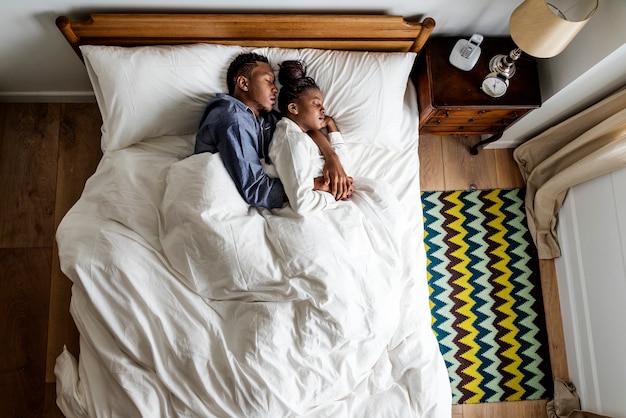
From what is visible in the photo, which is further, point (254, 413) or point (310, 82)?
point (310, 82)

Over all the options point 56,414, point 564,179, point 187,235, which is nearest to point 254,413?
point 187,235

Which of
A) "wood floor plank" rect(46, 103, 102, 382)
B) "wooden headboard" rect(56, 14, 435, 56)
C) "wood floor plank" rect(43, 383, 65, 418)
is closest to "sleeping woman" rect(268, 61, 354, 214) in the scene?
"wooden headboard" rect(56, 14, 435, 56)

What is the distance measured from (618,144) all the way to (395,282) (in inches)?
36.0

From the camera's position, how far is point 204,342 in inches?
55.2

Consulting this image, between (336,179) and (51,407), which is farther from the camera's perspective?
(51,407)

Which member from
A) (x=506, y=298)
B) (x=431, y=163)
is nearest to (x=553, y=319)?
(x=506, y=298)

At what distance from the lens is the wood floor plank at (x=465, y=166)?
2.18 metres

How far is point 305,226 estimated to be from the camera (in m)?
1.49

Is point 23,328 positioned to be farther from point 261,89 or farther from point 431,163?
point 431,163

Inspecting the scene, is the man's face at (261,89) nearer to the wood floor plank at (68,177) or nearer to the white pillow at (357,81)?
the white pillow at (357,81)

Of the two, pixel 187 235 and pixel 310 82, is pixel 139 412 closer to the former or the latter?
pixel 187 235

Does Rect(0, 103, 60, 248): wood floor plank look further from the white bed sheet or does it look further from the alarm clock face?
the alarm clock face

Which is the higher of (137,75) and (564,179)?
(137,75)

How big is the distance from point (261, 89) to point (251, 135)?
17cm
